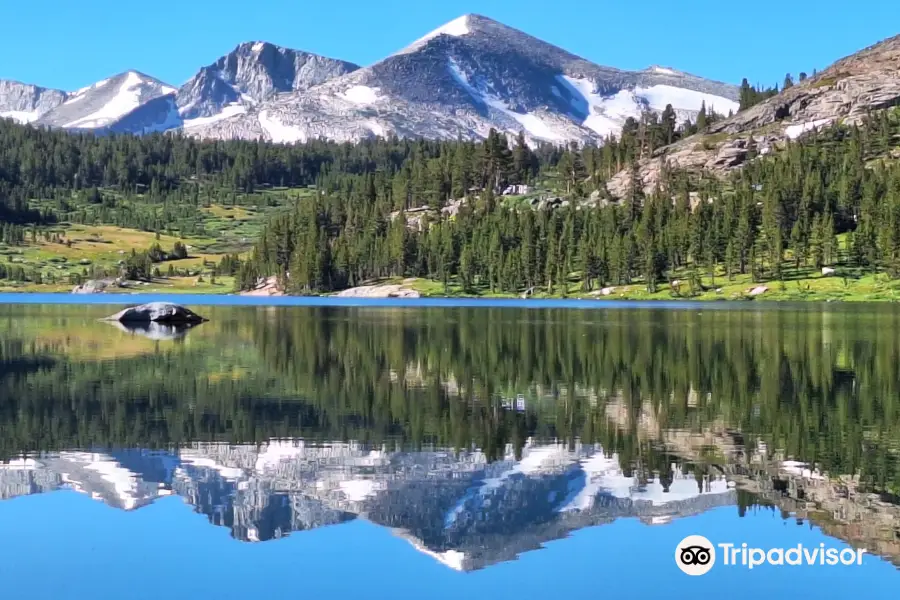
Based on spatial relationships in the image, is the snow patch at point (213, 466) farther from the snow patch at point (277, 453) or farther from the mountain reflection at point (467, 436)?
the snow patch at point (277, 453)

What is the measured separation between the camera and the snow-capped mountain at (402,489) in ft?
67.3

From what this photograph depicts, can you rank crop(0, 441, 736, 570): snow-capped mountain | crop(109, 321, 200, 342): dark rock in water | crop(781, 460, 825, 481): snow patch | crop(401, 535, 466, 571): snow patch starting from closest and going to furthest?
1. crop(401, 535, 466, 571): snow patch
2. crop(0, 441, 736, 570): snow-capped mountain
3. crop(781, 460, 825, 481): snow patch
4. crop(109, 321, 200, 342): dark rock in water

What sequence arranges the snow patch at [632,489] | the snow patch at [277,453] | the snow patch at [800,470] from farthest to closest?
the snow patch at [277,453]
the snow patch at [800,470]
the snow patch at [632,489]

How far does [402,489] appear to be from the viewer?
23625mm

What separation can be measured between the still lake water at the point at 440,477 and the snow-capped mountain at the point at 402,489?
89 millimetres

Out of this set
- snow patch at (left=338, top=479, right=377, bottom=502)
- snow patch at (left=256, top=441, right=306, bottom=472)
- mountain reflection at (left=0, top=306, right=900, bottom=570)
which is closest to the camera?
mountain reflection at (left=0, top=306, right=900, bottom=570)

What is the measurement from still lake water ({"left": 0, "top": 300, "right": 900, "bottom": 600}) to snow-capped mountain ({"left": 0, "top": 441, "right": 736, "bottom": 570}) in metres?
0.09

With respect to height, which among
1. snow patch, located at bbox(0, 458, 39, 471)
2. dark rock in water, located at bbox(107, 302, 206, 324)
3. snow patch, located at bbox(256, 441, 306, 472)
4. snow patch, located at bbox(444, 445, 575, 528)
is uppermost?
dark rock in water, located at bbox(107, 302, 206, 324)

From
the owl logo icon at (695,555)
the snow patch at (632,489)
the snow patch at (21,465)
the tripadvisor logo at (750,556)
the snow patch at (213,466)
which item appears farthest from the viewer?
the snow patch at (21,465)

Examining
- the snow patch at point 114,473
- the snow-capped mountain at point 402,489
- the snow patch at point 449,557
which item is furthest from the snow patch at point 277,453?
the snow patch at point 449,557

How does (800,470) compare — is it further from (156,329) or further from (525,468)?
(156,329)

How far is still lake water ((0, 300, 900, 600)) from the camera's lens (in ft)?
58.3

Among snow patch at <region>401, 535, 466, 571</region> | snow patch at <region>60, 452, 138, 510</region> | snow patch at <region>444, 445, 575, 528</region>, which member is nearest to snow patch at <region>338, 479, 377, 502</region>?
snow patch at <region>444, 445, 575, 528</region>

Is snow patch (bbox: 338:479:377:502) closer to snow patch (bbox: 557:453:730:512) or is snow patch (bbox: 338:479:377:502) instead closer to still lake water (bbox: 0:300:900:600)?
still lake water (bbox: 0:300:900:600)
